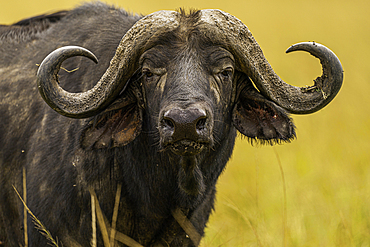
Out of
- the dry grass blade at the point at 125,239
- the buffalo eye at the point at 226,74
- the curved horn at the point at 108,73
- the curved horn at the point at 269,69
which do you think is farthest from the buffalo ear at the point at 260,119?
the dry grass blade at the point at 125,239

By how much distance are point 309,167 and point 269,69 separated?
14.6ft

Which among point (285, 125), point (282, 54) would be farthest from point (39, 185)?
point (282, 54)

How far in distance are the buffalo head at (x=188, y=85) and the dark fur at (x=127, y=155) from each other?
0.01 meters

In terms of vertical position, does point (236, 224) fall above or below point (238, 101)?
below

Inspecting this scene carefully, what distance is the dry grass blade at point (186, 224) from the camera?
4137 mm

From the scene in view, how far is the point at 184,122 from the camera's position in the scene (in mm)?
3014

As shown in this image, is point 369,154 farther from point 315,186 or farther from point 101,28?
point 101,28

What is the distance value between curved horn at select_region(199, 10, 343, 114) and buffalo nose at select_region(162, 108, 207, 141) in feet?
2.77

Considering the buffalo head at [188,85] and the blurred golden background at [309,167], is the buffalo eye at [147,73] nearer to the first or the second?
the buffalo head at [188,85]

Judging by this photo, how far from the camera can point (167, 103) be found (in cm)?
324

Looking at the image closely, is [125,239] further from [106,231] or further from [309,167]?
[309,167]

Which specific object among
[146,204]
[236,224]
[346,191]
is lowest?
[236,224]

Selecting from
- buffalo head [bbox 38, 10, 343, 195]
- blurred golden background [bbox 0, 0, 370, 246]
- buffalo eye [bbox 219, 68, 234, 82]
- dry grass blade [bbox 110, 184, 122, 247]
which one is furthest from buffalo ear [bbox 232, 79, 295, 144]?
dry grass blade [bbox 110, 184, 122, 247]

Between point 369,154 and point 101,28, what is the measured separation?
17.2 feet
